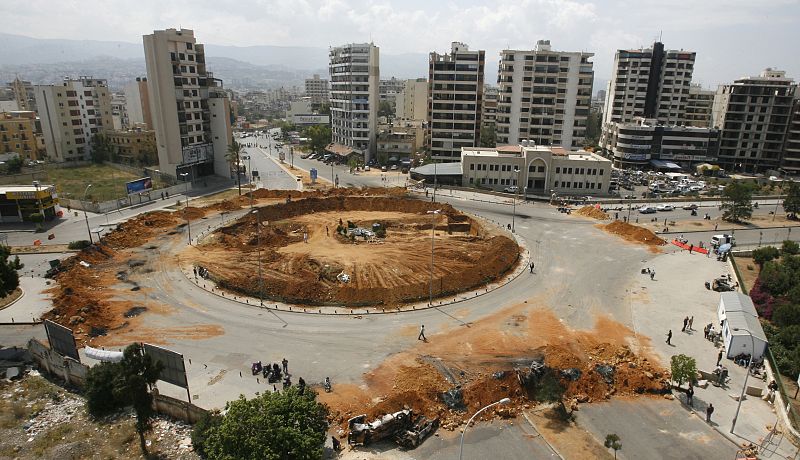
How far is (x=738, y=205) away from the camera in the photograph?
73.2m

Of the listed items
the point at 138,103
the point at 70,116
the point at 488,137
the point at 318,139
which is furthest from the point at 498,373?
the point at 138,103

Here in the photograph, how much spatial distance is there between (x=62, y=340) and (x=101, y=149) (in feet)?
309

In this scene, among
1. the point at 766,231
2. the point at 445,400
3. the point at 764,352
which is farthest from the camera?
the point at 766,231

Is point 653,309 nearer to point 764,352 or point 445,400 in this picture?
point 764,352

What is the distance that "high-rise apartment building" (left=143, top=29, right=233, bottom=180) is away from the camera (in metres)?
83.9

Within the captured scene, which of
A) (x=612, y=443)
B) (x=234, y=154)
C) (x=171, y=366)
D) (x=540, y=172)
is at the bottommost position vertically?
(x=612, y=443)

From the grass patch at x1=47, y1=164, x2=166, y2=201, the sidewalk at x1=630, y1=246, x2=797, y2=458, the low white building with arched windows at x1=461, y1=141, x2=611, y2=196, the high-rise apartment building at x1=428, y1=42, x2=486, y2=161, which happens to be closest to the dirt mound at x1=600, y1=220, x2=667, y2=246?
the sidewalk at x1=630, y1=246, x2=797, y2=458

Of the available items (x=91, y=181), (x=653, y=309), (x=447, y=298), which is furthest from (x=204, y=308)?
(x=91, y=181)

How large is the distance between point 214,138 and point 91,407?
7467 centimetres

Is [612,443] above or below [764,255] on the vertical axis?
below

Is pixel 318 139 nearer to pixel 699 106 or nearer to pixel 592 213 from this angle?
pixel 592 213

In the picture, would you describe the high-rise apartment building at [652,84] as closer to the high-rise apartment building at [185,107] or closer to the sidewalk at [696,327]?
the sidewalk at [696,327]

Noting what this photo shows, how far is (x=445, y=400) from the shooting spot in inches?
1232

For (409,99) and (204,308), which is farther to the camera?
(409,99)
